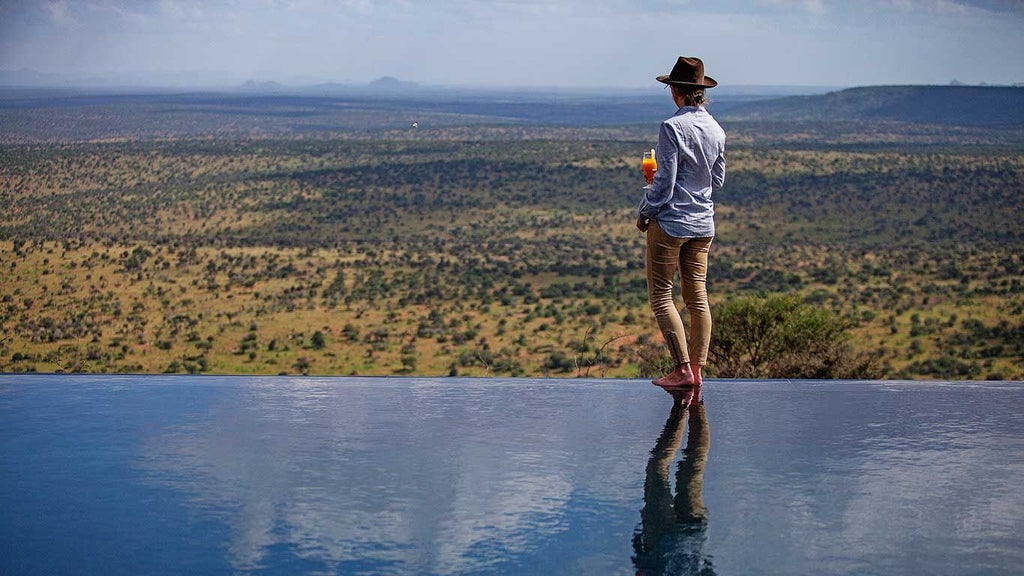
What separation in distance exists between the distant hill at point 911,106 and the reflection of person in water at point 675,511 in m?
115

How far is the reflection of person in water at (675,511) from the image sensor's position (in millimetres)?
3037

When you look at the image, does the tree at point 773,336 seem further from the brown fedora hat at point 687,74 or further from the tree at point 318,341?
the brown fedora hat at point 687,74

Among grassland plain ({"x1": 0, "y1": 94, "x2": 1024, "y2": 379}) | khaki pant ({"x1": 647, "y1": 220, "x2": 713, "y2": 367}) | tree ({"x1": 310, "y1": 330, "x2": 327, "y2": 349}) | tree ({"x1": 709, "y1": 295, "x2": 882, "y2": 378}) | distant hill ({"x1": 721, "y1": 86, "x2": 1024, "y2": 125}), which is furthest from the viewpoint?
distant hill ({"x1": 721, "y1": 86, "x2": 1024, "y2": 125})

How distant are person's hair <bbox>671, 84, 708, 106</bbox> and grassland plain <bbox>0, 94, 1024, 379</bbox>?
4556 millimetres

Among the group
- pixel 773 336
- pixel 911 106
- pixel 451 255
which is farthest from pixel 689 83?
pixel 911 106

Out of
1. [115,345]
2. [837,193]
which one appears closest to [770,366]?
[115,345]

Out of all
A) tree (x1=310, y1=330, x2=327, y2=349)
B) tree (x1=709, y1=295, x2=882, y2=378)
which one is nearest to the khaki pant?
tree (x1=709, y1=295, x2=882, y2=378)

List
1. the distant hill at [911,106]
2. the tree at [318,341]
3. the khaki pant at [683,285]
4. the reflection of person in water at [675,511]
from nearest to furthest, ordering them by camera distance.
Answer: the reflection of person in water at [675,511] < the khaki pant at [683,285] < the tree at [318,341] < the distant hill at [911,106]

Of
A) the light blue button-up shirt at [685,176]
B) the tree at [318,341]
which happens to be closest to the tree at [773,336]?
the tree at [318,341]

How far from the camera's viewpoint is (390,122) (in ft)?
372

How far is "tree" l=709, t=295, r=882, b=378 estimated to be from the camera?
1530 centimetres

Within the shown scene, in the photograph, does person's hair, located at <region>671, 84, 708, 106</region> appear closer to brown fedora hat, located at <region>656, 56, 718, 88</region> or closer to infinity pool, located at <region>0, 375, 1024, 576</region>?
brown fedora hat, located at <region>656, 56, 718, 88</region>

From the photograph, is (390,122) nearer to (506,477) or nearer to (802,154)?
(802,154)

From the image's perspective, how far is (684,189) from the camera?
471 cm
